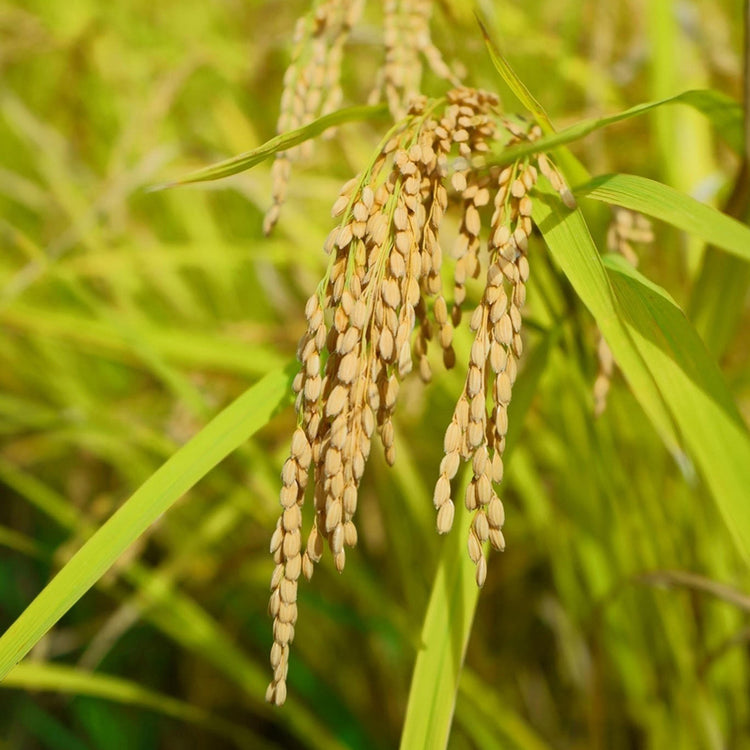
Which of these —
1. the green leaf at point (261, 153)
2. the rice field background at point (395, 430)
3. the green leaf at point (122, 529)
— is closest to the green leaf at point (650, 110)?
the rice field background at point (395, 430)

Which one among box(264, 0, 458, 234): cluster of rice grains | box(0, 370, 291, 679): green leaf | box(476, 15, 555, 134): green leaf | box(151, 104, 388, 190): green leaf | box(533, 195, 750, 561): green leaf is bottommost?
box(0, 370, 291, 679): green leaf

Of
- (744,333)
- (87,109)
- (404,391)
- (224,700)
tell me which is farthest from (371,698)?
(87,109)

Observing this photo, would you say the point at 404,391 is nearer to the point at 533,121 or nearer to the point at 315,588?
the point at 315,588

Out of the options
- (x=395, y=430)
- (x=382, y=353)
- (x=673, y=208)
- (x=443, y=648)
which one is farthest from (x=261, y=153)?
(x=395, y=430)

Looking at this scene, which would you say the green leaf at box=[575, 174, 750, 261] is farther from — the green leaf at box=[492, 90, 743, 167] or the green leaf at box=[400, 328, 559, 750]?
the green leaf at box=[400, 328, 559, 750]

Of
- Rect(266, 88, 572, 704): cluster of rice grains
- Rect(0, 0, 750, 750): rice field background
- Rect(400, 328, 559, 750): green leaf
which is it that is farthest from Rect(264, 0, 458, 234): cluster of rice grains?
Result: Rect(400, 328, 559, 750): green leaf

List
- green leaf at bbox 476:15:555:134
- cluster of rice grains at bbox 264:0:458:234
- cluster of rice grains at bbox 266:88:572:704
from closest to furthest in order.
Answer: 1. cluster of rice grains at bbox 266:88:572:704
2. green leaf at bbox 476:15:555:134
3. cluster of rice grains at bbox 264:0:458:234

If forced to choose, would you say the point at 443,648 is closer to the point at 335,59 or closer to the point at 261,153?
the point at 261,153
